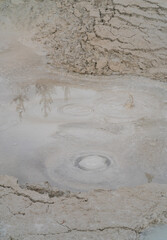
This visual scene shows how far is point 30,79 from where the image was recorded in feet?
14.8

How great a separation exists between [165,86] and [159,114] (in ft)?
3.14

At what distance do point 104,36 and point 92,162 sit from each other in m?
2.83

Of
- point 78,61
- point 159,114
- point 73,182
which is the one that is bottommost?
point 73,182

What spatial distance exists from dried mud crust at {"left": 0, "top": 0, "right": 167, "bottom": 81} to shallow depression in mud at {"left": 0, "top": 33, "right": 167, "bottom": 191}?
1.08 feet

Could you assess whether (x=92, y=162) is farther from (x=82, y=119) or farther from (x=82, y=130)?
(x=82, y=119)

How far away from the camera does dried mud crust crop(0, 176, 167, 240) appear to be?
6.14ft

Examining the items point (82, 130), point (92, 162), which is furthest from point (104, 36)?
point (92, 162)

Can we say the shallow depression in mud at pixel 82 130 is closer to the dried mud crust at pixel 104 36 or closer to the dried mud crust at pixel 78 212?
the dried mud crust at pixel 78 212

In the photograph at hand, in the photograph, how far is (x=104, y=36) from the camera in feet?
16.6

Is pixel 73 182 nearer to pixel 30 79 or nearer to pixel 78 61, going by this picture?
pixel 30 79

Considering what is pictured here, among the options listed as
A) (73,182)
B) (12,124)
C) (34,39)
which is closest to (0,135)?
(12,124)

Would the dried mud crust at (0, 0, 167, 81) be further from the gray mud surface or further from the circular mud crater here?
the circular mud crater

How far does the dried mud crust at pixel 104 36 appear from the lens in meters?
4.87

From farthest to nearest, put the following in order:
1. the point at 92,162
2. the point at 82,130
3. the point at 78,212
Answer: the point at 82,130, the point at 92,162, the point at 78,212
